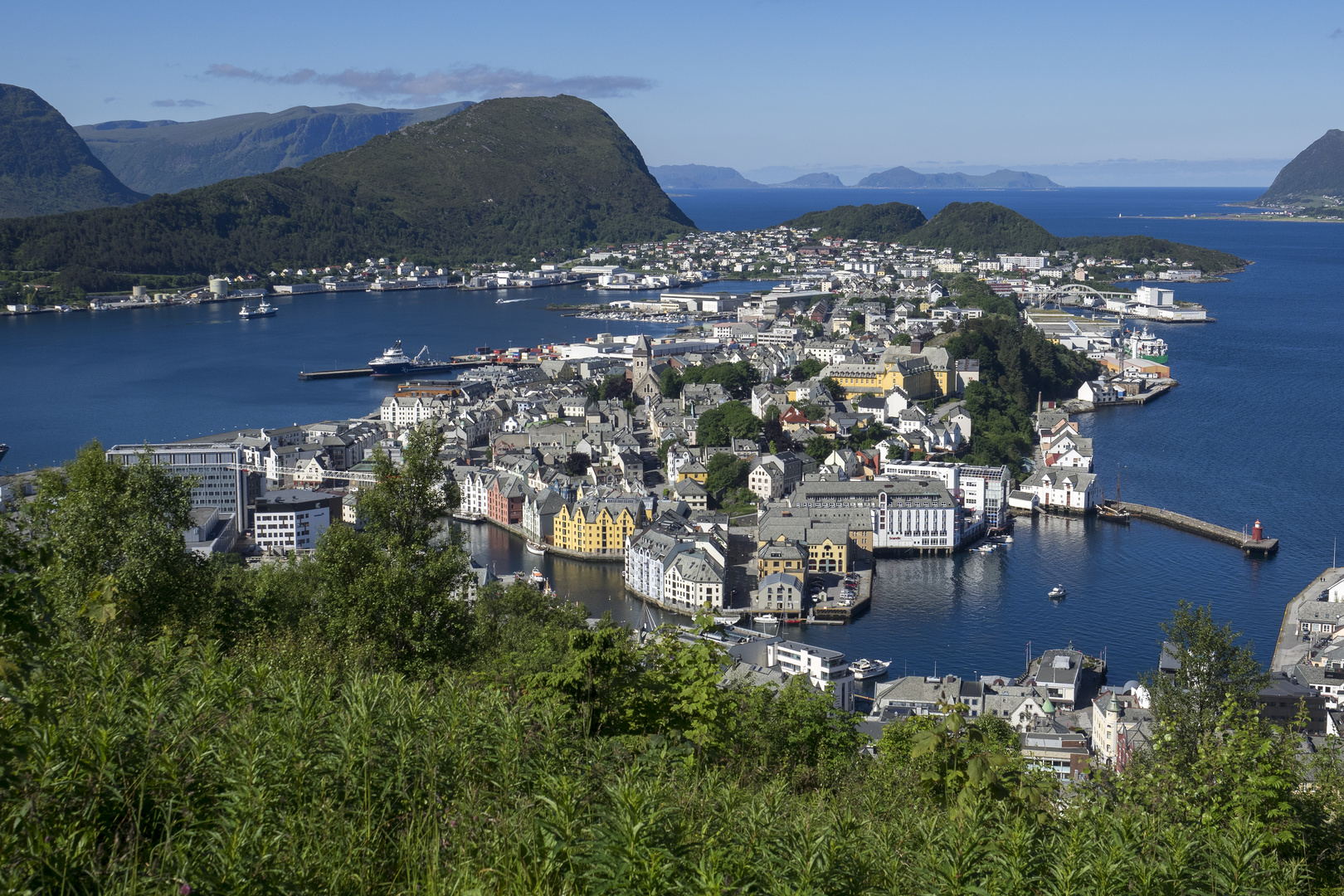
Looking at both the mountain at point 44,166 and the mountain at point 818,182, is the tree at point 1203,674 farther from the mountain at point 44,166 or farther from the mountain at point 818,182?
the mountain at point 818,182

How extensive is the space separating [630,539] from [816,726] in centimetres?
528

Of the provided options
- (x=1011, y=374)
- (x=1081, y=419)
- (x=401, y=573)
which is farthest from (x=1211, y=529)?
(x=401, y=573)

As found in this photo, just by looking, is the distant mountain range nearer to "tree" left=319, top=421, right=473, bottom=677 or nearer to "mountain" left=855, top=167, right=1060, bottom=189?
"mountain" left=855, top=167, right=1060, bottom=189

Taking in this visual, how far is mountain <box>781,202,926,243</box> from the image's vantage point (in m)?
35.5

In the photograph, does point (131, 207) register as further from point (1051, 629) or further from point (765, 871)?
point (765, 871)

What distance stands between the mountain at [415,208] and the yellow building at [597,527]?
859 inches

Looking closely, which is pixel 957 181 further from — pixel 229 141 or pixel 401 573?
pixel 401 573

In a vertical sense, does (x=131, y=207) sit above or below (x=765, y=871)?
above

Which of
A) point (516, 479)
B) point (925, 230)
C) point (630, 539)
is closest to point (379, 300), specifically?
point (925, 230)

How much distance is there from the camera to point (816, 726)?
3.30m

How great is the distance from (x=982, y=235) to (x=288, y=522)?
27.1m

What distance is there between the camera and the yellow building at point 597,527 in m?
8.95

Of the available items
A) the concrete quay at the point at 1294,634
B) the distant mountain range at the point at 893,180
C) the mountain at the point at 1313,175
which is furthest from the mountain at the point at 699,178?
the concrete quay at the point at 1294,634

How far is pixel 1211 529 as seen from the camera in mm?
8828
